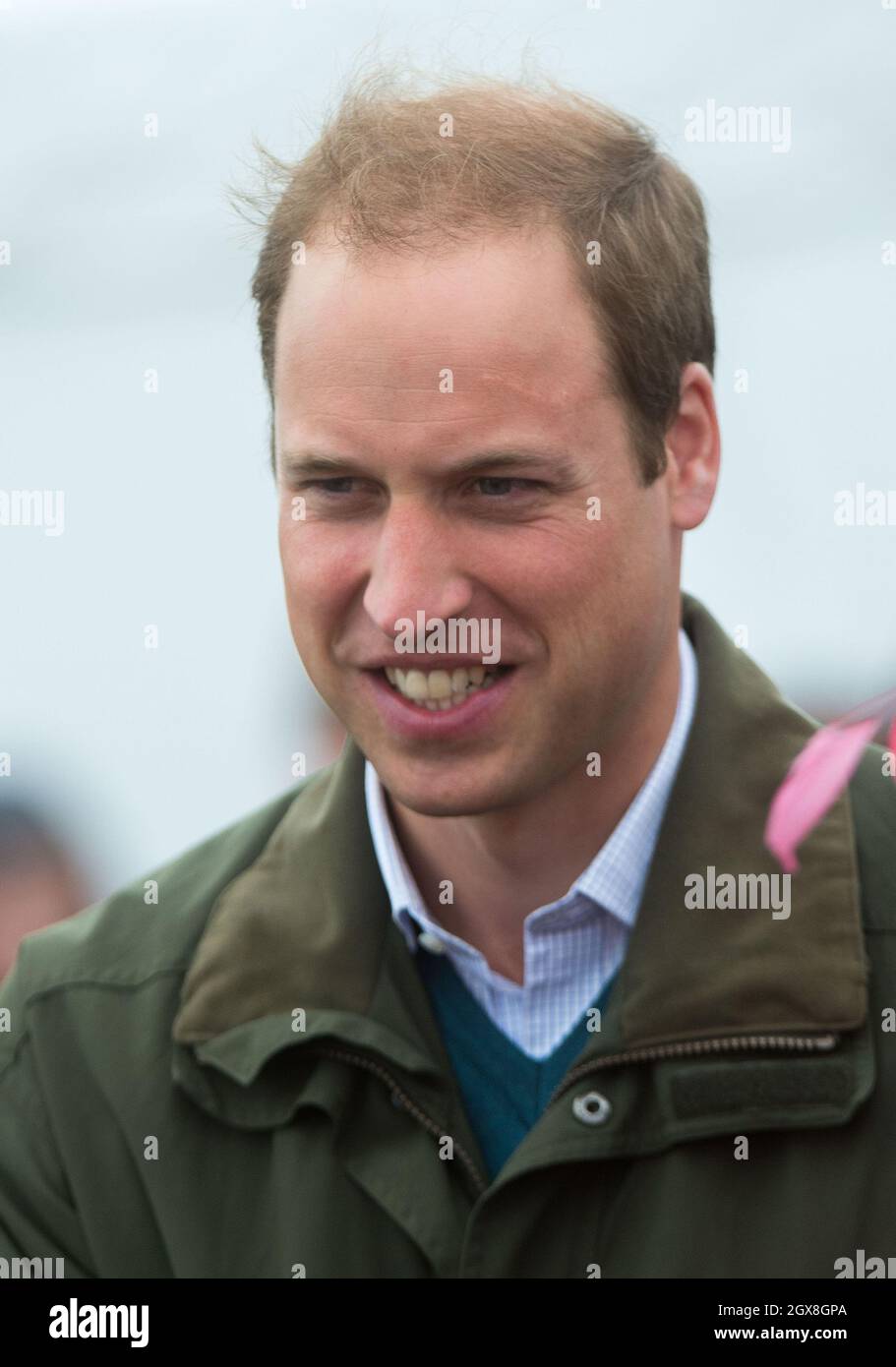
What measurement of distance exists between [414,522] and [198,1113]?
1.90ft

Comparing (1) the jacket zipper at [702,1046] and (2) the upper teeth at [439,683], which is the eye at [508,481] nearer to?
(2) the upper teeth at [439,683]

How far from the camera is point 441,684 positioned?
54.2 inches

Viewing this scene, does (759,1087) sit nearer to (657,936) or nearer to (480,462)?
(657,936)

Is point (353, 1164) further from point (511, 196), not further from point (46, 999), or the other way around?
point (511, 196)

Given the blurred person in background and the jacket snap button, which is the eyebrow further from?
the blurred person in background

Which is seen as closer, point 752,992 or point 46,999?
point 752,992

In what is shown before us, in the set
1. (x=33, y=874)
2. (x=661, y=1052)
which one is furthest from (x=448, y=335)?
(x=33, y=874)

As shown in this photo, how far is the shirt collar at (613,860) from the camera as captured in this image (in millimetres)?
1458

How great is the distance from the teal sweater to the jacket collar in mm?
39

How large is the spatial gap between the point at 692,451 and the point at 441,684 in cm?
35

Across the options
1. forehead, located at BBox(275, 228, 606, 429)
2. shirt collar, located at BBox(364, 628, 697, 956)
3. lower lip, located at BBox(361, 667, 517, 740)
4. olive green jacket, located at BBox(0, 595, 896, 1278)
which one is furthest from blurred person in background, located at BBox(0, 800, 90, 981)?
forehead, located at BBox(275, 228, 606, 429)

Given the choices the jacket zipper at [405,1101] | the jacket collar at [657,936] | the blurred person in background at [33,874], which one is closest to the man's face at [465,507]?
the jacket collar at [657,936]
